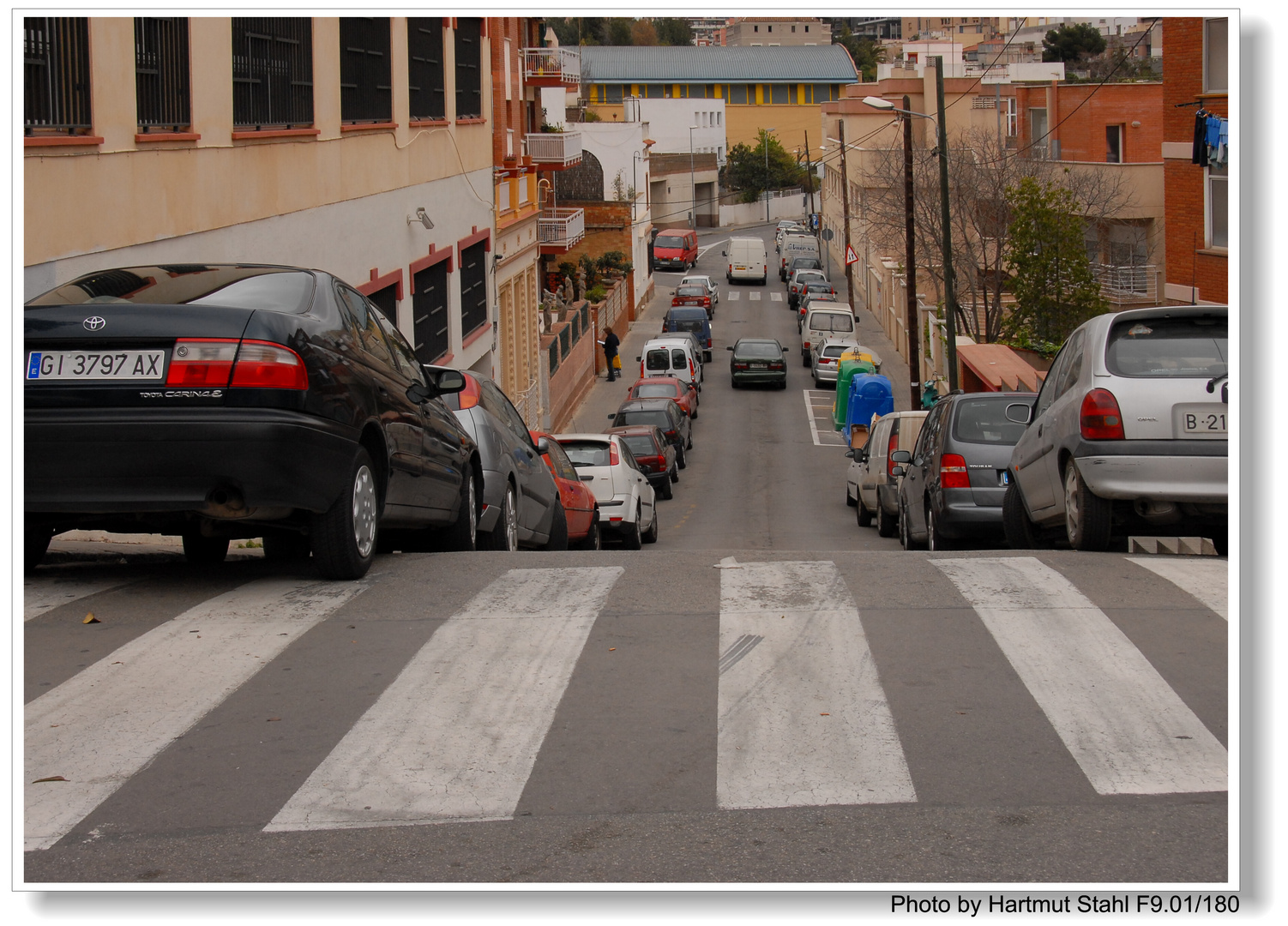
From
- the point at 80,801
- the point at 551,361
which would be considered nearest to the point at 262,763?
the point at 80,801

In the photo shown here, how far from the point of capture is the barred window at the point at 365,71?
63.7ft

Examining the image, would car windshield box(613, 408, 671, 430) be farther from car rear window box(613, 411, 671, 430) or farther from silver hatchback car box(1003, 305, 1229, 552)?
silver hatchback car box(1003, 305, 1229, 552)

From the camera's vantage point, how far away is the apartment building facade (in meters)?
11.5

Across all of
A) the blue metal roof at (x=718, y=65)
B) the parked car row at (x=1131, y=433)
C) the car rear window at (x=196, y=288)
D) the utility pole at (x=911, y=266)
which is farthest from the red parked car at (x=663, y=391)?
the blue metal roof at (x=718, y=65)

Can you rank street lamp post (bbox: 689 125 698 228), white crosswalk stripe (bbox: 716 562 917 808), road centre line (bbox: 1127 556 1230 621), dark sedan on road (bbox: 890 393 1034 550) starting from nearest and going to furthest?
white crosswalk stripe (bbox: 716 562 917 808) < road centre line (bbox: 1127 556 1230 621) < dark sedan on road (bbox: 890 393 1034 550) < street lamp post (bbox: 689 125 698 228)

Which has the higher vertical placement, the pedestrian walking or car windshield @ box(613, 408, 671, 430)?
the pedestrian walking

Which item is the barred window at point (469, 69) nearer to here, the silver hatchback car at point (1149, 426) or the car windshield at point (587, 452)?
the car windshield at point (587, 452)

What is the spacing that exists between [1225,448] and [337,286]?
17.3 ft

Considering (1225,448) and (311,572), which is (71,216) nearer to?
(311,572)

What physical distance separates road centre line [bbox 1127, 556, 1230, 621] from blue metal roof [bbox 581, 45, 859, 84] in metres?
117

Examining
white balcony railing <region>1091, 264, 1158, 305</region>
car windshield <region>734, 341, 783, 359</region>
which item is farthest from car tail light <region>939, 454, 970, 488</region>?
car windshield <region>734, 341, 783, 359</region>

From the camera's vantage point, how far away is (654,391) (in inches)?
1476

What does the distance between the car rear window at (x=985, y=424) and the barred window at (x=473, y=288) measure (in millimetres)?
14541
